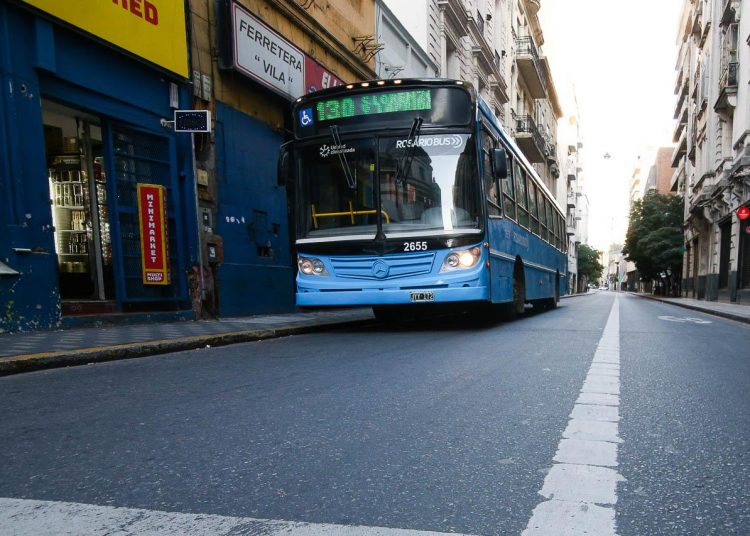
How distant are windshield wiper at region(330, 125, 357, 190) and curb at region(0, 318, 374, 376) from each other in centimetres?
216

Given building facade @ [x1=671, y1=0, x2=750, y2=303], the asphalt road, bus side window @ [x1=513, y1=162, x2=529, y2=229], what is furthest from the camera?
building facade @ [x1=671, y1=0, x2=750, y2=303]

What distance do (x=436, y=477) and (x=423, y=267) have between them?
17.1ft

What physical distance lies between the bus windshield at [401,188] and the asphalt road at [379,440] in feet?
9.41

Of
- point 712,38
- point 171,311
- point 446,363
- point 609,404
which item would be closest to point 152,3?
point 171,311

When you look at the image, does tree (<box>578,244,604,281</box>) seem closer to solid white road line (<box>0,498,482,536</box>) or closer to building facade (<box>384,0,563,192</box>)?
building facade (<box>384,0,563,192</box>)

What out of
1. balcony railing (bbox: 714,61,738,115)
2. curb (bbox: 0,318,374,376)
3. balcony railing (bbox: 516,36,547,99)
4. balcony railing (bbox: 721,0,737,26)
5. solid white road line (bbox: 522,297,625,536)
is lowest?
solid white road line (bbox: 522,297,625,536)

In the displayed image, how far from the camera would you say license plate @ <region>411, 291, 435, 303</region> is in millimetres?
6977

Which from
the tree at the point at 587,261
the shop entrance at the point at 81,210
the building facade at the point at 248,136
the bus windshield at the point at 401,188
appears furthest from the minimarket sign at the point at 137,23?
the tree at the point at 587,261

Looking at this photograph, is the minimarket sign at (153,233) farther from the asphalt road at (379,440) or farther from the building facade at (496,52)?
the building facade at (496,52)

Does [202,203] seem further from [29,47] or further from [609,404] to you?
[609,404]

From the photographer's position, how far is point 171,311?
9070mm

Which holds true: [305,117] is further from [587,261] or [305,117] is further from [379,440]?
[587,261]

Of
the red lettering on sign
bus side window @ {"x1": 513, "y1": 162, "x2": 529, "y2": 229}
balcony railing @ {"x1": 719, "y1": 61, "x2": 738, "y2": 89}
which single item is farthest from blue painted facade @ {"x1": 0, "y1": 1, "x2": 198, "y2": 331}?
balcony railing @ {"x1": 719, "y1": 61, "x2": 738, "y2": 89}

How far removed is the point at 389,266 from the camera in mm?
7176
